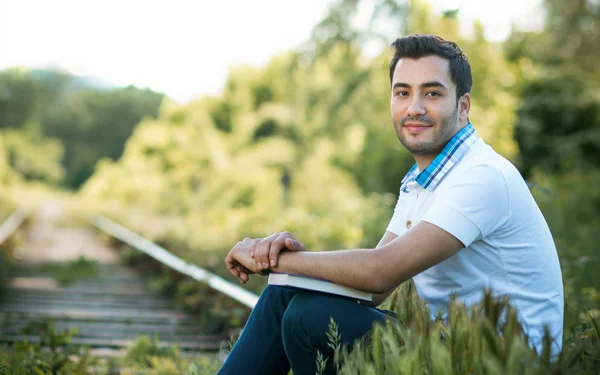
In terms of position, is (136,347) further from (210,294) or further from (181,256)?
(181,256)

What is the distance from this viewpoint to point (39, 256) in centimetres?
1170

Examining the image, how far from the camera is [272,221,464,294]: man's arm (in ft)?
7.54

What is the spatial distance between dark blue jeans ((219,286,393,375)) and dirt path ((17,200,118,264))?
8.61 meters

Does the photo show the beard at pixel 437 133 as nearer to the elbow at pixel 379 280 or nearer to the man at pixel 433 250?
the man at pixel 433 250

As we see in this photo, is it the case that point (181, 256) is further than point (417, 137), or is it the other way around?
point (181, 256)

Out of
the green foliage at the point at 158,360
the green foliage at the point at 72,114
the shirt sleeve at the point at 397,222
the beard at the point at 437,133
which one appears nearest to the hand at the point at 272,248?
the shirt sleeve at the point at 397,222

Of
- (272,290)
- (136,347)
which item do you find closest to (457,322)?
(272,290)

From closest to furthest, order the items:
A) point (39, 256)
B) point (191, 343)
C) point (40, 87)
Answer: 1. point (191, 343)
2. point (39, 256)
3. point (40, 87)

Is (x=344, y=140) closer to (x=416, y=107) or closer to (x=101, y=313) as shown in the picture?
(x=101, y=313)

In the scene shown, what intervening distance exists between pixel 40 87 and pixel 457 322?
85.8 m

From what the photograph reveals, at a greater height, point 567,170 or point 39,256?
point 567,170

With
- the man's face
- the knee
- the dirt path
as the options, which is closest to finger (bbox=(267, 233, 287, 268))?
the knee

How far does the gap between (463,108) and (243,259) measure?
1066 mm

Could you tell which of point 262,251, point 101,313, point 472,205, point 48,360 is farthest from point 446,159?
point 101,313
